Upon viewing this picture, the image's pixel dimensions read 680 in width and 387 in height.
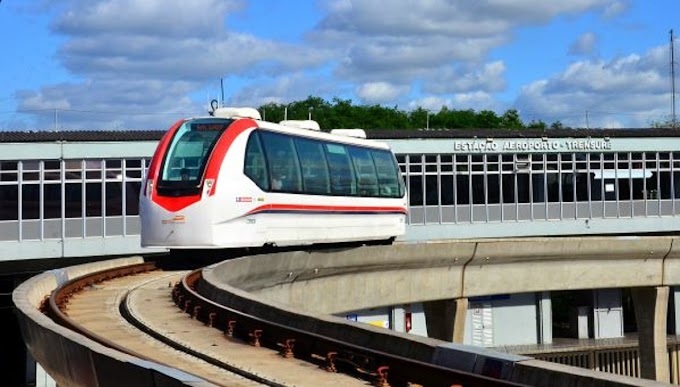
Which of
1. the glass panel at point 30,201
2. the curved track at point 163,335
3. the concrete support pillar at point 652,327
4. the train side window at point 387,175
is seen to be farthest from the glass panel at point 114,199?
the concrete support pillar at point 652,327

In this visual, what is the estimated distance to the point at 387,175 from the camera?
29031 mm

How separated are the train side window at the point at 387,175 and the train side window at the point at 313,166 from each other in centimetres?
354

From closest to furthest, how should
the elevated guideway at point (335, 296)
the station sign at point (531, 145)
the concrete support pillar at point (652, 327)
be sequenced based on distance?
the elevated guideway at point (335, 296) → the concrete support pillar at point (652, 327) → the station sign at point (531, 145)

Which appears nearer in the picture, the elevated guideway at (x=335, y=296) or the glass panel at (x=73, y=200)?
the elevated guideway at (x=335, y=296)

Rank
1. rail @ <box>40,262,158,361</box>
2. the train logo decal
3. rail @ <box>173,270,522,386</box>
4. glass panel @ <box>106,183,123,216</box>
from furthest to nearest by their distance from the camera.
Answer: glass panel @ <box>106,183,123,216</box>
the train logo decal
rail @ <box>40,262,158,361</box>
rail @ <box>173,270,522,386</box>

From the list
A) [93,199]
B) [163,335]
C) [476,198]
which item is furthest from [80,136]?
Answer: [163,335]

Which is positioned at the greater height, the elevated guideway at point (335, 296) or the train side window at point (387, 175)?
the train side window at point (387, 175)

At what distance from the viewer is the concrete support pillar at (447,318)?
35000 mm

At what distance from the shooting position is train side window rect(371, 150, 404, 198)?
28.5 meters

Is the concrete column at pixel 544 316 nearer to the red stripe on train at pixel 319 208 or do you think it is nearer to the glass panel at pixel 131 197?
the glass panel at pixel 131 197

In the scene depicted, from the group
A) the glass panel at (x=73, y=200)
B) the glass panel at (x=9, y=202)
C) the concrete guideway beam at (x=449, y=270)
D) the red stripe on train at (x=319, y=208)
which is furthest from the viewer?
the glass panel at (x=73, y=200)

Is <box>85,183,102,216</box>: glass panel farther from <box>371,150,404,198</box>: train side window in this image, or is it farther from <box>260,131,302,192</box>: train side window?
<box>260,131,302,192</box>: train side window

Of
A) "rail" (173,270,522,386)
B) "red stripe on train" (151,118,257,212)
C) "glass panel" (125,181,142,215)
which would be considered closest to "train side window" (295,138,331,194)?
"red stripe on train" (151,118,257,212)

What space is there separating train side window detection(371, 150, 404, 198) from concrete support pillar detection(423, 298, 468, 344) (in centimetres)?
648
